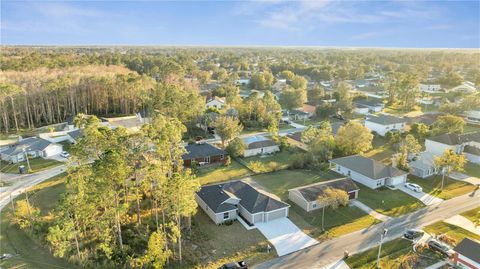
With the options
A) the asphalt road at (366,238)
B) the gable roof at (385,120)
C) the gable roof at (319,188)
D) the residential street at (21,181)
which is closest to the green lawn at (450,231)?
the asphalt road at (366,238)

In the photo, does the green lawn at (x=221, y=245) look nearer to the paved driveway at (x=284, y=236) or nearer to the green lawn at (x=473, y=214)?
the paved driveway at (x=284, y=236)

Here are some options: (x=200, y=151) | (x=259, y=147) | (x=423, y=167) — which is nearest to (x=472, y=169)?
(x=423, y=167)

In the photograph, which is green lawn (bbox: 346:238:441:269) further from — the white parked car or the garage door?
the white parked car

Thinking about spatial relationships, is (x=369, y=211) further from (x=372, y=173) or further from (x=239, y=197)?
(x=239, y=197)

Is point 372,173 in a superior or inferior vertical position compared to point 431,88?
inferior

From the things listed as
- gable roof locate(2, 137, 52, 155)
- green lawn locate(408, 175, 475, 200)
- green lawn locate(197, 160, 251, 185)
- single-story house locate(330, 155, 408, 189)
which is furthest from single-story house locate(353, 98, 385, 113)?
gable roof locate(2, 137, 52, 155)
